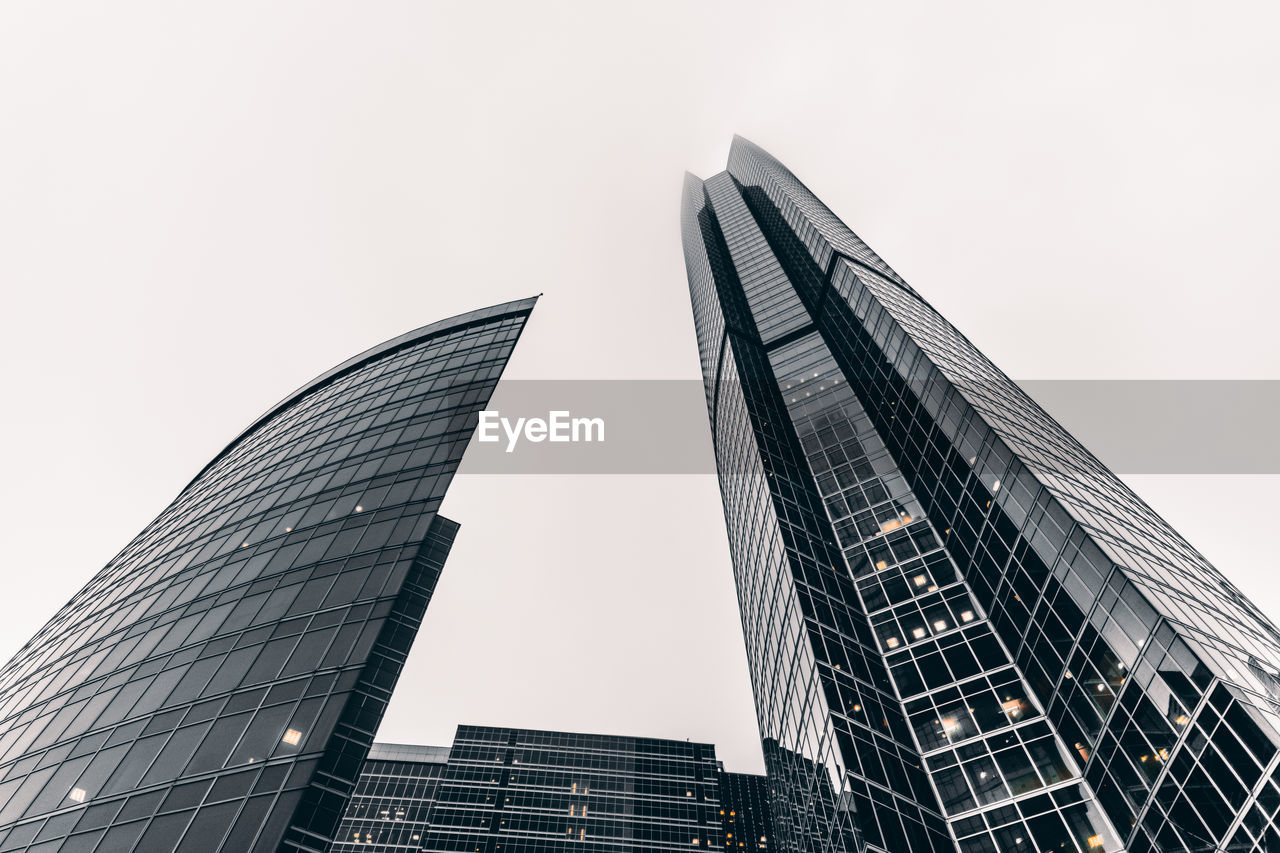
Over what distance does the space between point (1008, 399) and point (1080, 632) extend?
26417 millimetres

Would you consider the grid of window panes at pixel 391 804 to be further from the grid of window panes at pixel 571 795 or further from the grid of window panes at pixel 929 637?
the grid of window panes at pixel 929 637

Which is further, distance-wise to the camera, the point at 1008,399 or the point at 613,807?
the point at 613,807

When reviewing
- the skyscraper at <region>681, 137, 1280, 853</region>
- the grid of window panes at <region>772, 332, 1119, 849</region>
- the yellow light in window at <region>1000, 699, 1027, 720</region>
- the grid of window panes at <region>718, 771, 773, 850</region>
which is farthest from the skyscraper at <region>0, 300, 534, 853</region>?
the grid of window panes at <region>718, 771, 773, 850</region>

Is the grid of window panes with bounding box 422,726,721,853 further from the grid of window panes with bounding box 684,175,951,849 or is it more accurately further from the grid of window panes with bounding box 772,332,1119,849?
the grid of window panes with bounding box 772,332,1119,849

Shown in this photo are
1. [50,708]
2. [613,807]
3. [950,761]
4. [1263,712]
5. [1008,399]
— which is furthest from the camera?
[613,807]

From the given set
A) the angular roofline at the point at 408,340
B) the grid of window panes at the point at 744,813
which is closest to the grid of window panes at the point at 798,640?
the angular roofline at the point at 408,340

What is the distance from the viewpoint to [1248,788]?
26656mm

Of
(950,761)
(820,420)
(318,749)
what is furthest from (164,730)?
(820,420)

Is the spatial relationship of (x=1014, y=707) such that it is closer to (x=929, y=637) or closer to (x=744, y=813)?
(x=929, y=637)

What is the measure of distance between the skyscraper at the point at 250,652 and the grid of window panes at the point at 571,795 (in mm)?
89022

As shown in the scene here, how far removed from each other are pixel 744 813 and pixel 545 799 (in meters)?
35.6

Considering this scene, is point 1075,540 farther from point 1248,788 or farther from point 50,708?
point 50,708

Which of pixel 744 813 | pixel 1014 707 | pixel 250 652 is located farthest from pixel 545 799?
pixel 250 652

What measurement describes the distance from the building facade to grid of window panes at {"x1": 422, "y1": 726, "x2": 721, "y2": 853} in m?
0.16
